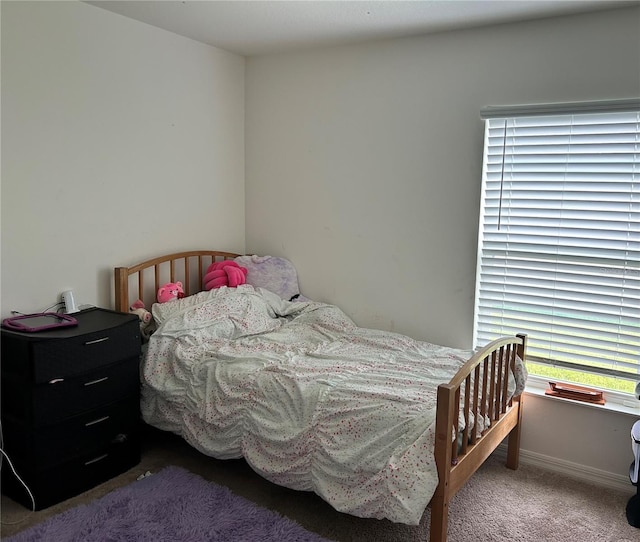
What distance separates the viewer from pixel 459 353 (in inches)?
114

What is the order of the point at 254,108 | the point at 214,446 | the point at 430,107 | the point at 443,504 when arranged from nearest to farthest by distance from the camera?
the point at 443,504
the point at 214,446
the point at 430,107
the point at 254,108

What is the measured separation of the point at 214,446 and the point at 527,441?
1661mm

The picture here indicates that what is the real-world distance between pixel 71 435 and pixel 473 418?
176 cm

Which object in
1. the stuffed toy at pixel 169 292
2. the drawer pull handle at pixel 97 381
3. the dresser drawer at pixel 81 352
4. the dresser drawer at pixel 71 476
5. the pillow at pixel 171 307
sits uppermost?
the stuffed toy at pixel 169 292

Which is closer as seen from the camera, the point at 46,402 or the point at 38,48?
the point at 46,402

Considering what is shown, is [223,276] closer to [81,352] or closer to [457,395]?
[81,352]

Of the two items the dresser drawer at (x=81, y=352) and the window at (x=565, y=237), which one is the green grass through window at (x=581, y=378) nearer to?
the window at (x=565, y=237)

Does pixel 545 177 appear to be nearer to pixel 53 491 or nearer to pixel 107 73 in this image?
pixel 107 73

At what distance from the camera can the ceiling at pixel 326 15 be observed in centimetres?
263

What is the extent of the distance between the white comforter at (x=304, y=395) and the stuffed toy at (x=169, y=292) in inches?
5.8

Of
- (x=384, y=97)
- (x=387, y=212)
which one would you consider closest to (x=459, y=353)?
(x=387, y=212)

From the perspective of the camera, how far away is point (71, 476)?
2.48 metres

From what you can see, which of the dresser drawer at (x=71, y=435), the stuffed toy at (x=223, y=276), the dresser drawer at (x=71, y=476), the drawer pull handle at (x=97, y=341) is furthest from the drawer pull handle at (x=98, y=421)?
the stuffed toy at (x=223, y=276)

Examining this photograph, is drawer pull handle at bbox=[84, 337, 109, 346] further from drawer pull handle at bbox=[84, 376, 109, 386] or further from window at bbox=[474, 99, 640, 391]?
window at bbox=[474, 99, 640, 391]
